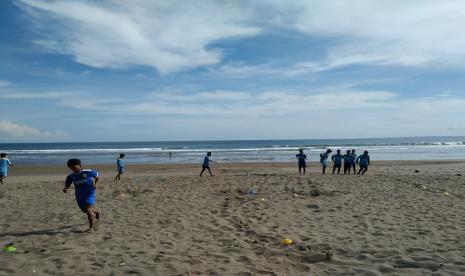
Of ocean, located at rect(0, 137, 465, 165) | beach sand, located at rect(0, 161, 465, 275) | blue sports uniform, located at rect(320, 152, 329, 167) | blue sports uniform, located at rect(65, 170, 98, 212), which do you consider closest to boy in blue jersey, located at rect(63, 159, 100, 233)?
blue sports uniform, located at rect(65, 170, 98, 212)

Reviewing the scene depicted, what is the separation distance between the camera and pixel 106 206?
9.60 m

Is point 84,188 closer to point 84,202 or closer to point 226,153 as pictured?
point 84,202

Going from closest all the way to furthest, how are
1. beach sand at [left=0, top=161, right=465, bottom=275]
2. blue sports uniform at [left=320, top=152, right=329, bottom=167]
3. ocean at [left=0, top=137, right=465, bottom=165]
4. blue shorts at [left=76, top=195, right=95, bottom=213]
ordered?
1. beach sand at [left=0, top=161, right=465, bottom=275]
2. blue shorts at [left=76, top=195, right=95, bottom=213]
3. blue sports uniform at [left=320, top=152, right=329, bottom=167]
4. ocean at [left=0, top=137, right=465, bottom=165]

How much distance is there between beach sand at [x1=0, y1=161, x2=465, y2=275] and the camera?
504 cm

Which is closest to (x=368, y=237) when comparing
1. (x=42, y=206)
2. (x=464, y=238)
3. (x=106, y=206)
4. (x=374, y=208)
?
(x=464, y=238)

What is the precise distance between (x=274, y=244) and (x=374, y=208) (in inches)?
154

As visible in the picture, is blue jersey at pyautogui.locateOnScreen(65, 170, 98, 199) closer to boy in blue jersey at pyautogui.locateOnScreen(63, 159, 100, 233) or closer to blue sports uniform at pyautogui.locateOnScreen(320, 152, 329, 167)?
boy in blue jersey at pyautogui.locateOnScreen(63, 159, 100, 233)

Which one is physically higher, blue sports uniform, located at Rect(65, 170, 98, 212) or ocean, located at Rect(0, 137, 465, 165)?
blue sports uniform, located at Rect(65, 170, 98, 212)

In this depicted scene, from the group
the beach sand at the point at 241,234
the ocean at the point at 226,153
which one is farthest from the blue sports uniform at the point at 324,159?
the ocean at the point at 226,153

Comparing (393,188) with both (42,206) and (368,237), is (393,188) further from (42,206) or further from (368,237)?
(42,206)

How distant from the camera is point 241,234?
6.69 m

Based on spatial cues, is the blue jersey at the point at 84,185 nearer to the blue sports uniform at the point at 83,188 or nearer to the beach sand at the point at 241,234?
the blue sports uniform at the point at 83,188

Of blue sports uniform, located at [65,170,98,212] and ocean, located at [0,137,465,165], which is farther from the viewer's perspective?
ocean, located at [0,137,465,165]

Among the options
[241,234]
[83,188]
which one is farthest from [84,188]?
[241,234]
